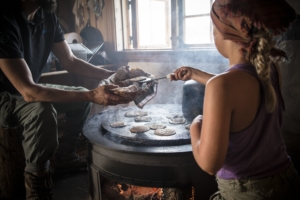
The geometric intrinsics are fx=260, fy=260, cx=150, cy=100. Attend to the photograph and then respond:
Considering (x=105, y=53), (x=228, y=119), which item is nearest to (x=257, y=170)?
(x=228, y=119)

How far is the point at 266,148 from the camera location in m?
1.19

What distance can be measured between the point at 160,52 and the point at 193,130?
254 cm

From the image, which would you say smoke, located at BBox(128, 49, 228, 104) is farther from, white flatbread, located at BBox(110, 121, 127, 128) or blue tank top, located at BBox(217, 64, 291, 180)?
blue tank top, located at BBox(217, 64, 291, 180)

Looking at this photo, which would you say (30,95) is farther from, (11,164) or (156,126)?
(156,126)

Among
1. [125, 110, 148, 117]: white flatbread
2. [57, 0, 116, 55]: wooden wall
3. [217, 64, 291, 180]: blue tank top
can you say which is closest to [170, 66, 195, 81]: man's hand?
[217, 64, 291, 180]: blue tank top

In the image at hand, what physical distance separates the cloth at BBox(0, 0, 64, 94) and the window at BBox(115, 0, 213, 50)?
159 cm

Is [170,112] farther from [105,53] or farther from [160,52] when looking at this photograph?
[105,53]

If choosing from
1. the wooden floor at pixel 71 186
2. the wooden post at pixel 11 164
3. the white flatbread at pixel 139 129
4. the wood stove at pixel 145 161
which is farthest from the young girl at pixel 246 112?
the wooden post at pixel 11 164

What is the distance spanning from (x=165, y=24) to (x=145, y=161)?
2758 mm

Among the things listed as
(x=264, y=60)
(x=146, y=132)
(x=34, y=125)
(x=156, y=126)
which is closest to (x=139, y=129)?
(x=146, y=132)

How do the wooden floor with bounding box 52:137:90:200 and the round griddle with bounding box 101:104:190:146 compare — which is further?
the wooden floor with bounding box 52:137:90:200

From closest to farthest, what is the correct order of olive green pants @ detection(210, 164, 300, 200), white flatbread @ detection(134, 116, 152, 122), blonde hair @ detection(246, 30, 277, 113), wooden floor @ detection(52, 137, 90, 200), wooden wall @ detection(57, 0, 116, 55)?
blonde hair @ detection(246, 30, 277, 113) < olive green pants @ detection(210, 164, 300, 200) < white flatbread @ detection(134, 116, 152, 122) < wooden floor @ detection(52, 137, 90, 200) < wooden wall @ detection(57, 0, 116, 55)

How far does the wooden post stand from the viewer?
101 inches

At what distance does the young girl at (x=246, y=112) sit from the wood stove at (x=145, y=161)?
0.49m
